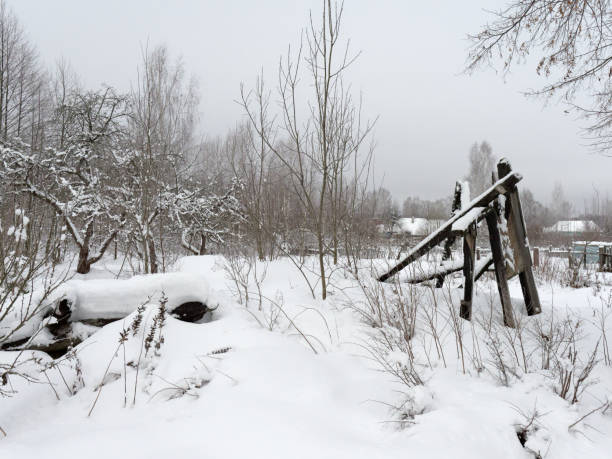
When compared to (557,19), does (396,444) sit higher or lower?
lower

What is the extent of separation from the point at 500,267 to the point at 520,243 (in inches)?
12.8

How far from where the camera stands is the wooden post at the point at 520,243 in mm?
2965

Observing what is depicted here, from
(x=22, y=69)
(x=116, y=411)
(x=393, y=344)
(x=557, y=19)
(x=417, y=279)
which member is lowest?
(x=116, y=411)

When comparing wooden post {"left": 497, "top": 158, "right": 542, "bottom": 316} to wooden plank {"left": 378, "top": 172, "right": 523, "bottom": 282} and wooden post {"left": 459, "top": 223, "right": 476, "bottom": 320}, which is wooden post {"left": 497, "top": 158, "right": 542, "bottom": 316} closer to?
wooden plank {"left": 378, "top": 172, "right": 523, "bottom": 282}

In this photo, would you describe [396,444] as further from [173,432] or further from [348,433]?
[173,432]

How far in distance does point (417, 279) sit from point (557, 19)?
290 cm

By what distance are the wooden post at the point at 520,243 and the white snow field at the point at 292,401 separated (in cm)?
43

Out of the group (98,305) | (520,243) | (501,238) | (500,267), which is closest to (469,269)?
(500,267)

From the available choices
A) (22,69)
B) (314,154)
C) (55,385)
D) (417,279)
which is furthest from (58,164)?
(417,279)

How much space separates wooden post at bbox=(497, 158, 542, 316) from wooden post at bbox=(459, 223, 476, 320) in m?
0.43

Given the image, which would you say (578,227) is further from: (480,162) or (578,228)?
(480,162)

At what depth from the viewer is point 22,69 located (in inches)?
460

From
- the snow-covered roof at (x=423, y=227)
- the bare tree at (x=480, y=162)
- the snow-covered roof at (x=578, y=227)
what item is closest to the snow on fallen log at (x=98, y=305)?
the snow-covered roof at (x=423, y=227)

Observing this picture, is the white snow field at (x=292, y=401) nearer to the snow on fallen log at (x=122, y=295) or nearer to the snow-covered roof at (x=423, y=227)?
the snow on fallen log at (x=122, y=295)
